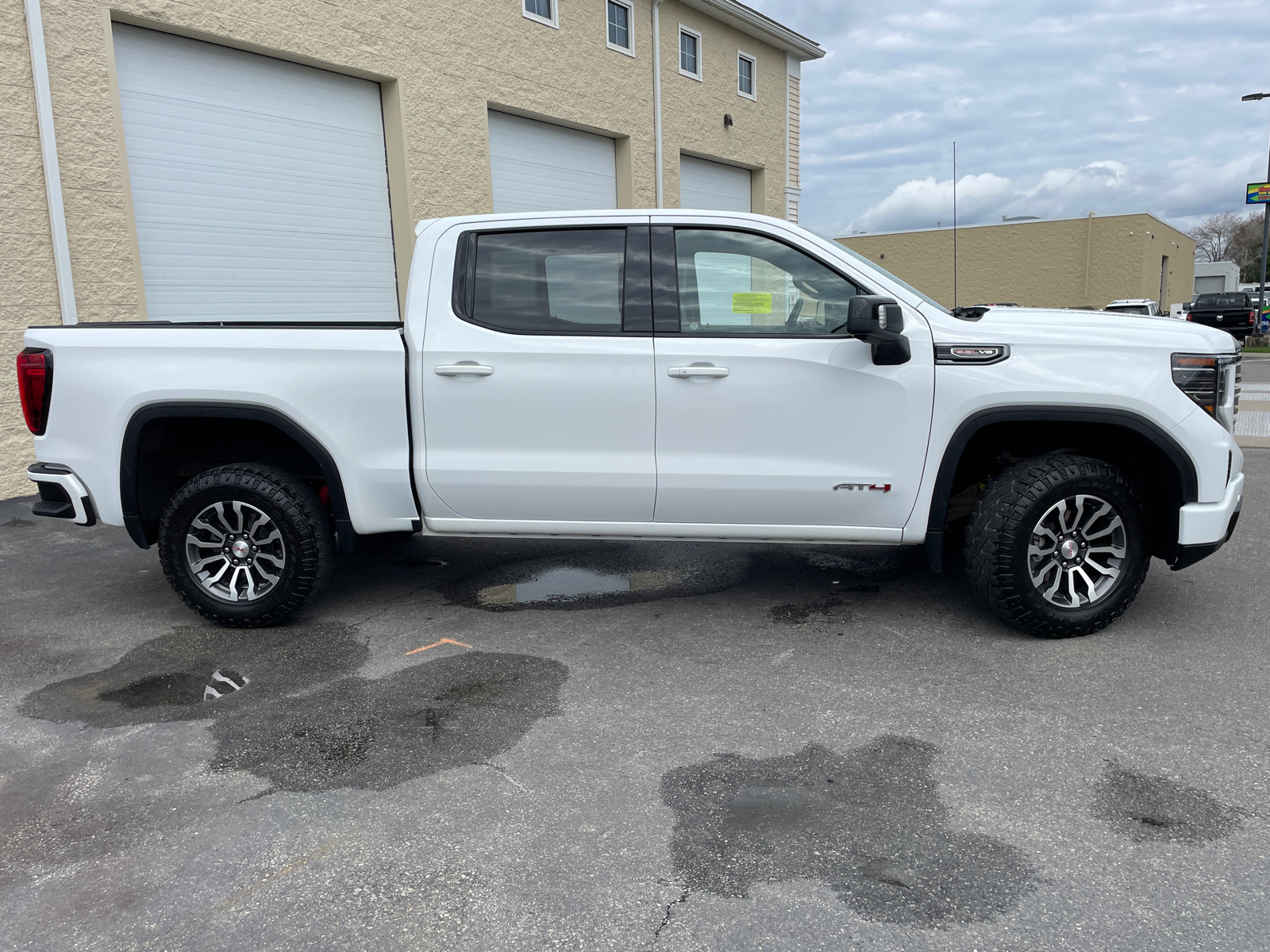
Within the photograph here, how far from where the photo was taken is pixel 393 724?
3.50 m

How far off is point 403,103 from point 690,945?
1082 cm

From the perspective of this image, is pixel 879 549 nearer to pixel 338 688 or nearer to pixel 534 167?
pixel 338 688

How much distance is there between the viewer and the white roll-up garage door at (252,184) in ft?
28.9

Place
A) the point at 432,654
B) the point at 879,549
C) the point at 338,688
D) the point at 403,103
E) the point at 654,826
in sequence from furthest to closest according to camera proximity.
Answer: the point at 403,103 < the point at 879,549 < the point at 432,654 < the point at 338,688 < the point at 654,826

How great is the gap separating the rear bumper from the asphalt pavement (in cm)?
64

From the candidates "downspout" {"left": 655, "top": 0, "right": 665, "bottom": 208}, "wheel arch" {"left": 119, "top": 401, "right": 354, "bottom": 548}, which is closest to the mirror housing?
"wheel arch" {"left": 119, "top": 401, "right": 354, "bottom": 548}

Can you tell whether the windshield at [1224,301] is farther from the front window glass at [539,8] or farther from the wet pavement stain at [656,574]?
the wet pavement stain at [656,574]

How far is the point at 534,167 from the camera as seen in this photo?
1317 centimetres

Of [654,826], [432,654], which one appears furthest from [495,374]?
[654,826]

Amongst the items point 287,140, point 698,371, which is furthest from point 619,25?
point 698,371

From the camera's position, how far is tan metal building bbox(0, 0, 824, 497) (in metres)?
7.92

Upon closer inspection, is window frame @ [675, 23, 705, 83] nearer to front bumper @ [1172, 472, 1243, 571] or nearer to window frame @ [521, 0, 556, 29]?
window frame @ [521, 0, 556, 29]

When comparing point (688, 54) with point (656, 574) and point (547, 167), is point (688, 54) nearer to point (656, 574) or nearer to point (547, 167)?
point (547, 167)

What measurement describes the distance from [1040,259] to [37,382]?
45.3 metres
